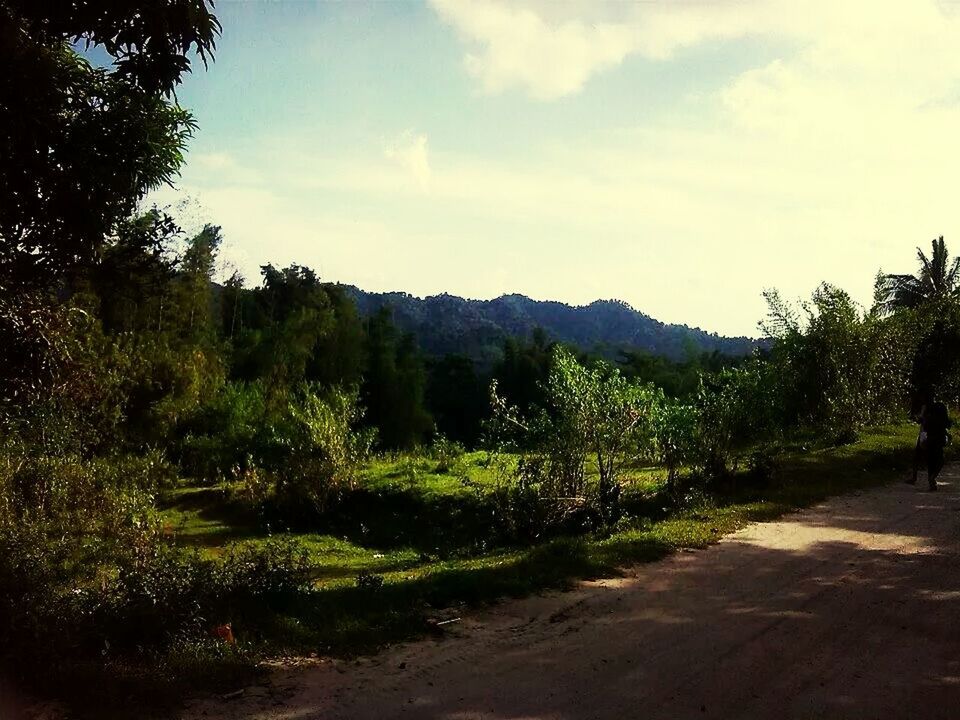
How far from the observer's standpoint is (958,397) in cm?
2611

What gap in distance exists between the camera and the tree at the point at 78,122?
6.63m

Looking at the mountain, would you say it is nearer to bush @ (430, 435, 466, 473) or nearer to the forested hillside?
bush @ (430, 435, 466, 473)

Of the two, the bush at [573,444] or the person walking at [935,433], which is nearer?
the bush at [573,444]

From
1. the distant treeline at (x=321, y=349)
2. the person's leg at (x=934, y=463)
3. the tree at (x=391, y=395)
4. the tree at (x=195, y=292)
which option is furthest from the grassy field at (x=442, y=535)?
the tree at (x=391, y=395)

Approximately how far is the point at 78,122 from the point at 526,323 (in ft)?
484

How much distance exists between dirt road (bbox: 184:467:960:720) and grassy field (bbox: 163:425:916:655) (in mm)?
354

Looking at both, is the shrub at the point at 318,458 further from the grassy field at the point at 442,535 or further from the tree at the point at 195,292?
the tree at the point at 195,292

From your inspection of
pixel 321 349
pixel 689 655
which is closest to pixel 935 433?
pixel 689 655

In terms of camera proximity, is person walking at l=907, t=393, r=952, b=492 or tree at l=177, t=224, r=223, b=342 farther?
tree at l=177, t=224, r=223, b=342

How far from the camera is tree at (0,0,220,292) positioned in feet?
21.8

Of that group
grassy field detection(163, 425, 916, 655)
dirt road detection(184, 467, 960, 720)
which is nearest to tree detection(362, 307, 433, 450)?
grassy field detection(163, 425, 916, 655)

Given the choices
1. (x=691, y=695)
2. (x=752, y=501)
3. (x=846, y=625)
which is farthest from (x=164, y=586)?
(x=752, y=501)

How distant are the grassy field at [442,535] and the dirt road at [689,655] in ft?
1.16

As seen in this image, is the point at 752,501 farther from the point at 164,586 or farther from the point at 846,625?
the point at 164,586
